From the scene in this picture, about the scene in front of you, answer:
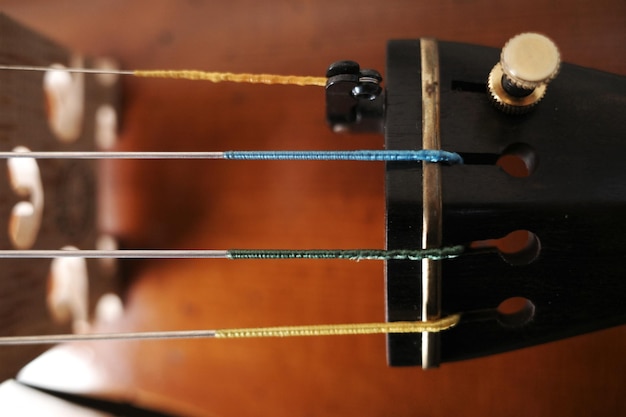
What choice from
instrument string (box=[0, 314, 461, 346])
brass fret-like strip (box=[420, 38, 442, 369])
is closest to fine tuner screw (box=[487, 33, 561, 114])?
brass fret-like strip (box=[420, 38, 442, 369])

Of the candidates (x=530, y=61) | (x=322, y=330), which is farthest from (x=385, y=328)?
(x=530, y=61)

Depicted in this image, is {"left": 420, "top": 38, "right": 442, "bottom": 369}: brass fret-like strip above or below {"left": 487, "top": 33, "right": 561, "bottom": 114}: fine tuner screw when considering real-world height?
below

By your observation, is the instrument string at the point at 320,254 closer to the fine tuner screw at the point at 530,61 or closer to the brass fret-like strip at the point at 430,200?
the brass fret-like strip at the point at 430,200

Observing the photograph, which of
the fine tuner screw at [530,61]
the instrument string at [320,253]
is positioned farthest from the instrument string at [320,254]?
the fine tuner screw at [530,61]

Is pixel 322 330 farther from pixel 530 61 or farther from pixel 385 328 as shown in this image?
pixel 530 61

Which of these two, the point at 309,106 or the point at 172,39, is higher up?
the point at 172,39

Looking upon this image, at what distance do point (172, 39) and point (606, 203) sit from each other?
0.64m

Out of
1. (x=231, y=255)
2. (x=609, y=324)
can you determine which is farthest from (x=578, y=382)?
(x=231, y=255)

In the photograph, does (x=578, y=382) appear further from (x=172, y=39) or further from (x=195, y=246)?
(x=172, y=39)

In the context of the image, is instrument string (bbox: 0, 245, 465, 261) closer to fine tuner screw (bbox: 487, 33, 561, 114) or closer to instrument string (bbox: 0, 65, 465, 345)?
instrument string (bbox: 0, 65, 465, 345)

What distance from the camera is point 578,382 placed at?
0.67 metres

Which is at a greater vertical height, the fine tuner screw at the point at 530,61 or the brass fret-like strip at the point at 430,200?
the fine tuner screw at the point at 530,61

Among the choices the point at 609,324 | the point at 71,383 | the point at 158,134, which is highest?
the point at 158,134

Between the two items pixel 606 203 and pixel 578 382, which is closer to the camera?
pixel 606 203
